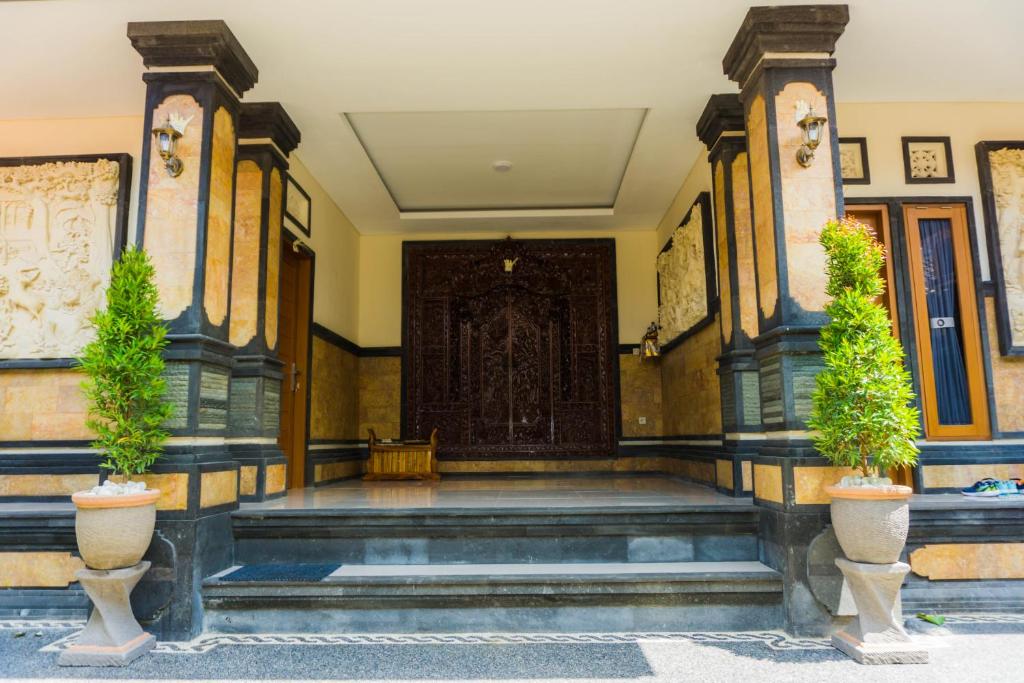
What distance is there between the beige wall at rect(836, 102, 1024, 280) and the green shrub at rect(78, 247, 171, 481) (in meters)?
5.11

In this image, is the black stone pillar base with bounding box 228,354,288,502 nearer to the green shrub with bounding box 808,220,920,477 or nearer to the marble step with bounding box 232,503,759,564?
the marble step with bounding box 232,503,759,564

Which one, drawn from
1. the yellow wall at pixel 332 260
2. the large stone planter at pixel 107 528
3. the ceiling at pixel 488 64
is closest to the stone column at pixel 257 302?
the ceiling at pixel 488 64

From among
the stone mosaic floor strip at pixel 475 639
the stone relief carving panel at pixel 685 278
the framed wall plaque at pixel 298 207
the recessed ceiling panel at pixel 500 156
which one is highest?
the recessed ceiling panel at pixel 500 156

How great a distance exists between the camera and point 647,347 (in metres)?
8.35

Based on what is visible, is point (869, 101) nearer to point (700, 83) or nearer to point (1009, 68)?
point (1009, 68)

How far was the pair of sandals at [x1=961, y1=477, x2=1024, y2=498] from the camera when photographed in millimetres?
4582

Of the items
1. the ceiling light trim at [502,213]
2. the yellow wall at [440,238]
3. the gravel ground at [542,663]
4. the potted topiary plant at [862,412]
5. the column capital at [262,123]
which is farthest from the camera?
the yellow wall at [440,238]

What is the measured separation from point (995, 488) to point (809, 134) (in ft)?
9.07

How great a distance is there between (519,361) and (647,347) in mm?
1603

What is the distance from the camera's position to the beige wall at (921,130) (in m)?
5.49

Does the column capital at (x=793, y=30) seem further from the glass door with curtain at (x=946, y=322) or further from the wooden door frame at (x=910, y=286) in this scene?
the glass door with curtain at (x=946, y=322)

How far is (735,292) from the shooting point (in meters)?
5.19

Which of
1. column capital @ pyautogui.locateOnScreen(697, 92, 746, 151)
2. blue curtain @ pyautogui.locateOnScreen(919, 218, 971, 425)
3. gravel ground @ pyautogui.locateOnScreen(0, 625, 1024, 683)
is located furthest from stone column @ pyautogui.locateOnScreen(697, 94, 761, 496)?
gravel ground @ pyautogui.locateOnScreen(0, 625, 1024, 683)

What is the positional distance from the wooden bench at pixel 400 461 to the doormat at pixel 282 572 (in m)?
3.32
